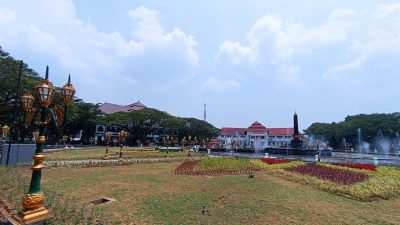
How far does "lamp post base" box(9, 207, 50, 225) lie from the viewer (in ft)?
18.6

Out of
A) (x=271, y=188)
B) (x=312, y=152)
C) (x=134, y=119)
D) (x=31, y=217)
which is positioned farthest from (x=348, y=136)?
(x=31, y=217)

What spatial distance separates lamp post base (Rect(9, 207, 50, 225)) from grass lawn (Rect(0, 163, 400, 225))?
125cm

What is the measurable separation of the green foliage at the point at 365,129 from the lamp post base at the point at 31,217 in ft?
229

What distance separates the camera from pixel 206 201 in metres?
9.08

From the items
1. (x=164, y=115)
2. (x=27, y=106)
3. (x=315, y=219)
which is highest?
(x=164, y=115)

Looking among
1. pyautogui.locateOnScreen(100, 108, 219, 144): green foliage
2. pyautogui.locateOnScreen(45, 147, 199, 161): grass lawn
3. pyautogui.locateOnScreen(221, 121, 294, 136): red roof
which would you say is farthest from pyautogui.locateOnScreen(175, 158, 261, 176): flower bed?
pyautogui.locateOnScreen(221, 121, 294, 136): red roof

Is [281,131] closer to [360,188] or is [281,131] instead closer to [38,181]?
[360,188]

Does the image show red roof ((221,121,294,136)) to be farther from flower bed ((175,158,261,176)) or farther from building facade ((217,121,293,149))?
flower bed ((175,158,261,176))

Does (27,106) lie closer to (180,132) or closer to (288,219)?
(288,219)

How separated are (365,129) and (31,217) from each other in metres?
72.3

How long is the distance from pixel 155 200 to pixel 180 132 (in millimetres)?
71460

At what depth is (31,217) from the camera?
570 cm

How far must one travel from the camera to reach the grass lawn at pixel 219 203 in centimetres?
723

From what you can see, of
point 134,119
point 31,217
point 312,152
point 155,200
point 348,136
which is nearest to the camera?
point 31,217
